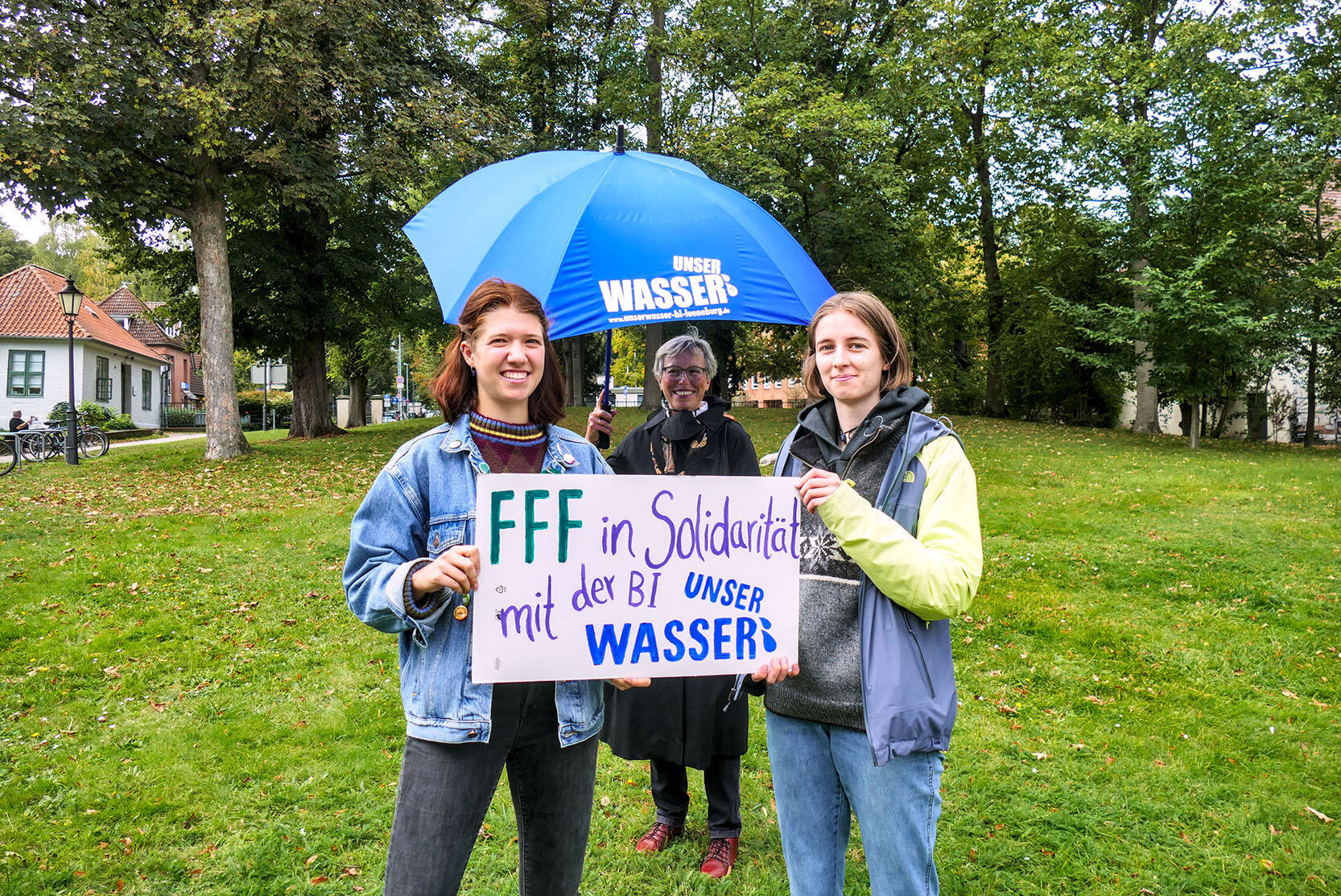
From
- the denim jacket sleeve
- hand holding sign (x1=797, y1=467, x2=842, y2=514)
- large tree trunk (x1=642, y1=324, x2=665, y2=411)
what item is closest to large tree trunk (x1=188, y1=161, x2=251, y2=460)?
large tree trunk (x1=642, y1=324, x2=665, y2=411)

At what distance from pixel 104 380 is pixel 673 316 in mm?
42809

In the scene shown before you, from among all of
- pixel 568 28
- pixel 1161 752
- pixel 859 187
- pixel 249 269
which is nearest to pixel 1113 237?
pixel 859 187

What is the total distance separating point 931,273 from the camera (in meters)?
22.8

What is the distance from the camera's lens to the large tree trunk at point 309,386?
67.7 feet

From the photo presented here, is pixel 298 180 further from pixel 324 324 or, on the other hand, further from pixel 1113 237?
pixel 1113 237

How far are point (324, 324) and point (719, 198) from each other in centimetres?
1908

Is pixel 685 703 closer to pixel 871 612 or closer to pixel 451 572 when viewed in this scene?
pixel 871 612

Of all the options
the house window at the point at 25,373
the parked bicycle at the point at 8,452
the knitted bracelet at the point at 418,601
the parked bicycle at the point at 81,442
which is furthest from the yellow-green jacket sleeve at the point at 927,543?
the house window at the point at 25,373

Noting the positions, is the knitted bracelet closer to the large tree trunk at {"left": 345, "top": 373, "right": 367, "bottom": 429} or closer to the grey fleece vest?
the grey fleece vest

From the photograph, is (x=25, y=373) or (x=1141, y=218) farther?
(x=25, y=373)

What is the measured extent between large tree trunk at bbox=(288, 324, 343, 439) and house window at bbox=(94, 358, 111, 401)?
21897 mm

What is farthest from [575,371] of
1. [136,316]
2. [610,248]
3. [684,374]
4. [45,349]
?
[136,316]

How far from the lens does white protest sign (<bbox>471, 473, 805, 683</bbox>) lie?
195 cm

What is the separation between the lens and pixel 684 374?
12.3ft
